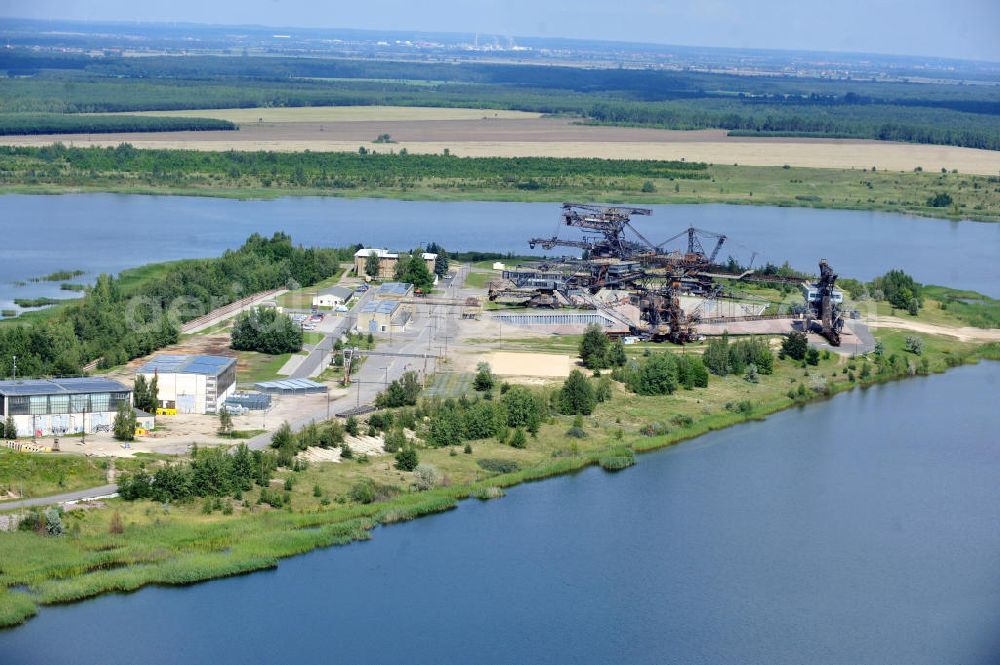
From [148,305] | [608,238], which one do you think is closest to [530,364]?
[148,305]

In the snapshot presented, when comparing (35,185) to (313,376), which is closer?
(313,376)

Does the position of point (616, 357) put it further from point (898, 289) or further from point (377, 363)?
point (898, 289)

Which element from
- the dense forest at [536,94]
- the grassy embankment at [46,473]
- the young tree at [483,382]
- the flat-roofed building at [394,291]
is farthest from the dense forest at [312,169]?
the grassy embankment at [46,473]

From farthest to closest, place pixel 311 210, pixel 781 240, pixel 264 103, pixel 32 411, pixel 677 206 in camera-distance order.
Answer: pixel 264 103
pixel 677 206
pixel 311 210
pixel 781 240
pixel 32 411

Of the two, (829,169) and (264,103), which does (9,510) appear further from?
(264,103)

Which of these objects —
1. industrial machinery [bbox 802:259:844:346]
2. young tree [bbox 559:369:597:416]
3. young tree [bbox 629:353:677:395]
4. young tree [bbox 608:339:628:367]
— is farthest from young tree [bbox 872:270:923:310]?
young tree [bbox 559:369:597:416]

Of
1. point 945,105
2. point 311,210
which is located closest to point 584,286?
point 311,210

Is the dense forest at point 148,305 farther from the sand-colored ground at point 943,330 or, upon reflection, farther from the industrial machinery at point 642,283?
the sand-colored ground at point 943,330
